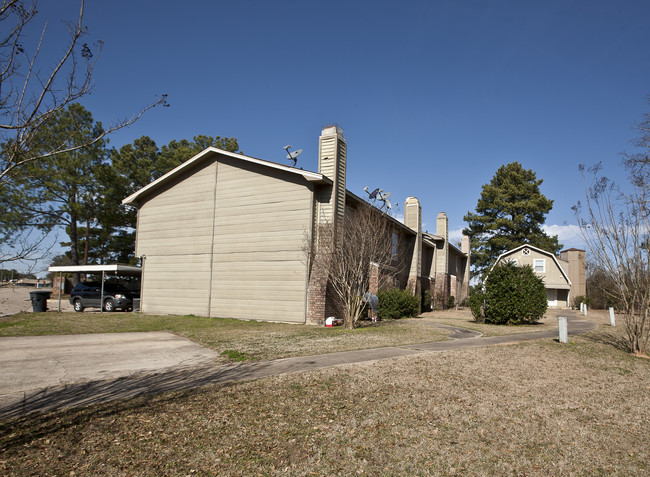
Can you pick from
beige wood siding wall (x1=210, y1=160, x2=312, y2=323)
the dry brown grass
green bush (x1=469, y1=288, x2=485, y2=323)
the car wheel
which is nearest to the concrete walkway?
the dry brown grass

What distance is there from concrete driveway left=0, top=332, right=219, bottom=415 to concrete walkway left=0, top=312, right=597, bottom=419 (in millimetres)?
18

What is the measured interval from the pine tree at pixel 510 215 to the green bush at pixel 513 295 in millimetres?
32363

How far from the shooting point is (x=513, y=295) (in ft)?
55.0

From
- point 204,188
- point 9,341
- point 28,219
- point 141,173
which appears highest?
point 141,173

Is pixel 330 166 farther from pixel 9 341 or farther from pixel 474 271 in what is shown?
pixel 474 271

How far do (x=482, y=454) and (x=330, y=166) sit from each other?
13.4 metres

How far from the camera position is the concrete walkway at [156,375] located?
5.58 m

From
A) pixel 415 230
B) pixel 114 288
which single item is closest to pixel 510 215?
pixel 415 230

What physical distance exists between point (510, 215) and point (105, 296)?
43.2m

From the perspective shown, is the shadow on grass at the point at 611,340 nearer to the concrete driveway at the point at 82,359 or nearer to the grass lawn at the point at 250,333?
the grass lawn at the point at 250,333

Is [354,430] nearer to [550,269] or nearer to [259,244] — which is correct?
[259,244]

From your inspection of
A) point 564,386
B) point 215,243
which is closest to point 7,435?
point 564,386

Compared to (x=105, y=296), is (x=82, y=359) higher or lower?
lower

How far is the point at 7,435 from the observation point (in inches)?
169
